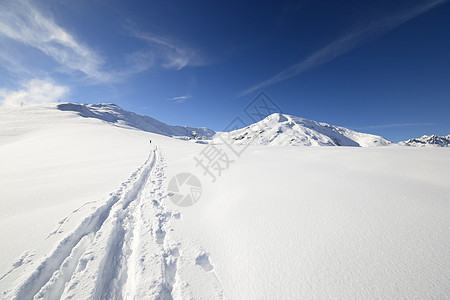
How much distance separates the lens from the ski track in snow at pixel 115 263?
78.4 inches

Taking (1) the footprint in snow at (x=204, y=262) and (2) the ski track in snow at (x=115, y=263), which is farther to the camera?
(1) the footprint in snow at (x=204, y=262)

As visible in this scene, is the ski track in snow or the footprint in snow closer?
the ski track in snow

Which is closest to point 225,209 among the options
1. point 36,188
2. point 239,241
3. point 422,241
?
point 239,241

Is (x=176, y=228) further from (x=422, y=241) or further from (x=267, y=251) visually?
(x=422, y=241)

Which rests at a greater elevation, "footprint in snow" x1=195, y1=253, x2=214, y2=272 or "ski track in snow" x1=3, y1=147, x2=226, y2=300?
"footprint in snow" x1=195, y1=253, x2=214, y2=272

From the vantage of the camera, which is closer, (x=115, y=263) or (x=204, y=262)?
Answer: (x=204, y=262)

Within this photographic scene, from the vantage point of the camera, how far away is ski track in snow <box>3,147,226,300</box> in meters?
1.99

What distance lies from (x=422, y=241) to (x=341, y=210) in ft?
3.27

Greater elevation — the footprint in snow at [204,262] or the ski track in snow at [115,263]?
the footprint in snow at [204,262]

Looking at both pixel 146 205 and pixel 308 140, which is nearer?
pixel 146 205

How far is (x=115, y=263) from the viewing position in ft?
8.21

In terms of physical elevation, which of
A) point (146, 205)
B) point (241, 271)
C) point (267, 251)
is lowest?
point (146, 205)

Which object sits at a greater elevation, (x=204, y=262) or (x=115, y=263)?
(x=204, y=262)

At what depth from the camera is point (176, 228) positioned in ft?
10.5
